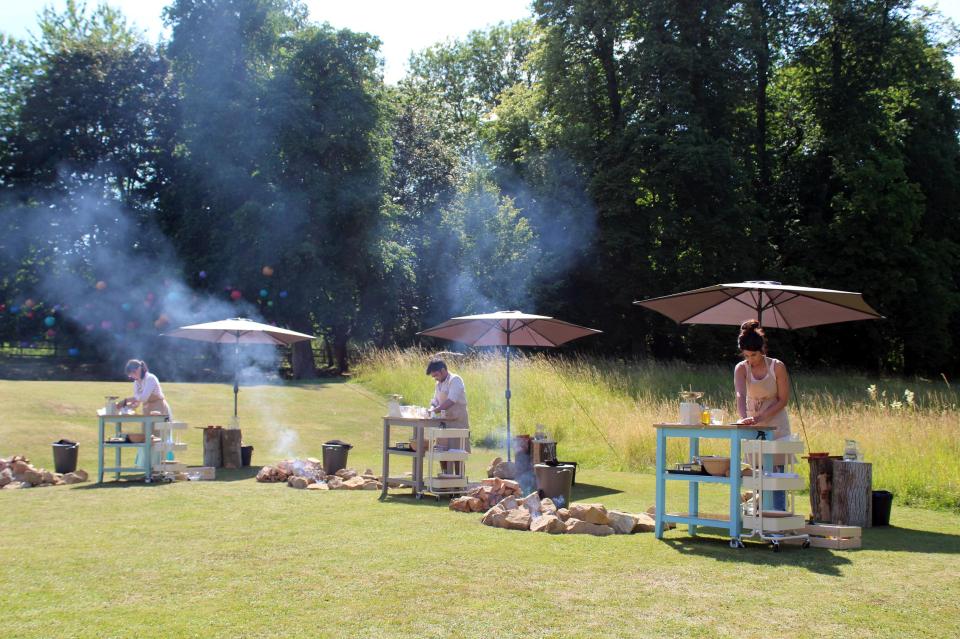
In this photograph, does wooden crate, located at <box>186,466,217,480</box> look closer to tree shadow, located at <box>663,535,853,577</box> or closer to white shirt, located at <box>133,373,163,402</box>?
white shirt, located at <box>133,373,163,402</box>

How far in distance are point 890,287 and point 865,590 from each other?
86.1ft

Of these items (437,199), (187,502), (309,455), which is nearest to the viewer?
(187,502)

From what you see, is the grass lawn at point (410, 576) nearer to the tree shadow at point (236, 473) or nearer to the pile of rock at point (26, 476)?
the pile of rock at point (26, 476)

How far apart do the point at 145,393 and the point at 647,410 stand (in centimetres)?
781

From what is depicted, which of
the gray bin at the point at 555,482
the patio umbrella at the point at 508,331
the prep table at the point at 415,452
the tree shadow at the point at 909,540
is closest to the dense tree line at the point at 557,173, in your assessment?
the patio umbrella at the point at 508,331

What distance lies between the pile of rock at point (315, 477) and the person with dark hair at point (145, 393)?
5.34 feet

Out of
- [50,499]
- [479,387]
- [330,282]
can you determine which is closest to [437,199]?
[330,282]

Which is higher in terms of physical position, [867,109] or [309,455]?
[867,109]

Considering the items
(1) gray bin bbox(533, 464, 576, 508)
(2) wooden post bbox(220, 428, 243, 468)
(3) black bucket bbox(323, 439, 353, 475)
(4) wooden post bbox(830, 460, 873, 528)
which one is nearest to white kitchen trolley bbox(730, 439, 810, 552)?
(4) wooden post bbox(830, 460, 873, 528)

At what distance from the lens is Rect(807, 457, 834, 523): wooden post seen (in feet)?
27.7

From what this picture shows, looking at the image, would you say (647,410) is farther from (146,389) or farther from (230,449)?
(146,389)

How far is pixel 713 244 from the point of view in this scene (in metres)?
28.4

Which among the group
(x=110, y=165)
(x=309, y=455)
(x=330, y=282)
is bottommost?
(x=309, y=455)

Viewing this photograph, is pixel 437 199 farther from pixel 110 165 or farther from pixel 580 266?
pixel 110 165
